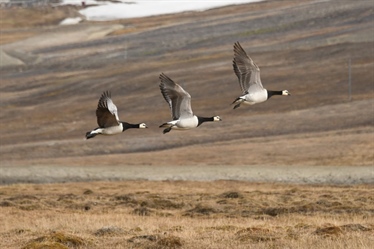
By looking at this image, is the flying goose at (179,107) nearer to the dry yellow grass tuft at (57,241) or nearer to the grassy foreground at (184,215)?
the grassy foreground at (184,215)

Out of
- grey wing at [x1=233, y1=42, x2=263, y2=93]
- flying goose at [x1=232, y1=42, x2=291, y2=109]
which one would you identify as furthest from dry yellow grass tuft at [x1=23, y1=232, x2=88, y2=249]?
grey wing at [x1=233, y1=42, x2=263, y2=93]

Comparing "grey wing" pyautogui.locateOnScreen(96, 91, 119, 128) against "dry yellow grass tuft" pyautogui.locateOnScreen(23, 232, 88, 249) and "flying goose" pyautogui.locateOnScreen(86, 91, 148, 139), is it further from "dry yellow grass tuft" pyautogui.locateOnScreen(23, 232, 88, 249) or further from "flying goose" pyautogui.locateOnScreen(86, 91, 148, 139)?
"dry yellow grass tuft" pyautogui.locateOnScreen(23, 232, 88, 249)

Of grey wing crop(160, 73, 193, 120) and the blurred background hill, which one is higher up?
grey wing crop(160, 73, 193, 120)

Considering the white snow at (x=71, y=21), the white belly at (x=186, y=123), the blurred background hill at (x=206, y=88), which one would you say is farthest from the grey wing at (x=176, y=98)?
the white snow at (x=71, y=21)

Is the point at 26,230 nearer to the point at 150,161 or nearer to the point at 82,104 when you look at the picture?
the point at 150,161

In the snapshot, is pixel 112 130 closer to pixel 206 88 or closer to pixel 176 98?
pixel 176 98

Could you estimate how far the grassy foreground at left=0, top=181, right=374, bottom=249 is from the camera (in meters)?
20.6

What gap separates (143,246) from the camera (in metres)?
20.0

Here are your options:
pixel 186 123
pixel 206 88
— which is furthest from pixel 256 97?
pixel 206 88

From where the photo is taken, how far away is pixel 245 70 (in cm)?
2267

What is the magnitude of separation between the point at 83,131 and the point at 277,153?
1901cm

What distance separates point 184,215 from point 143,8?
470ft

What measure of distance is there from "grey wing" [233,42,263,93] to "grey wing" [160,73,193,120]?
141cm

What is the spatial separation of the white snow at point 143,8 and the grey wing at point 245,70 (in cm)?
13875
